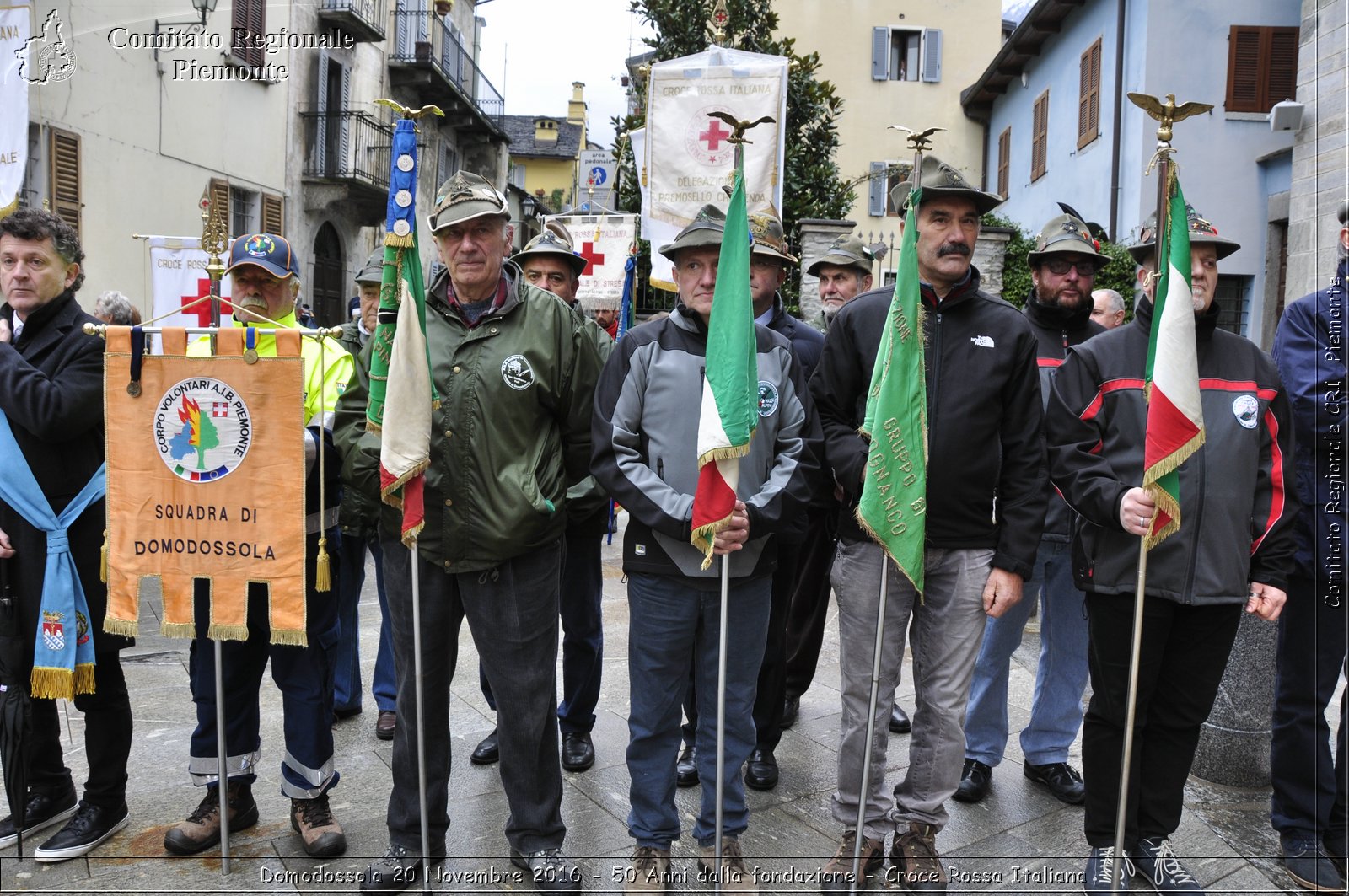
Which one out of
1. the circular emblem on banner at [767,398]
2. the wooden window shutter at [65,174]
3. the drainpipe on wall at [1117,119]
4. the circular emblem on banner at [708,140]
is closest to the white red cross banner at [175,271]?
the wooden window shutter at [65,174]

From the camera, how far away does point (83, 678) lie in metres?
3.83

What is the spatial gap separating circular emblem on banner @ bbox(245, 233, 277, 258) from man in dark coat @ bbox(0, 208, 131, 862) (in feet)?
2.12

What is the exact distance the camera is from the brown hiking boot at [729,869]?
3562mm

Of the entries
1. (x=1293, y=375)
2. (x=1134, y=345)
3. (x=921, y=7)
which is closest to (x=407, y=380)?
(x=1134, y=345)

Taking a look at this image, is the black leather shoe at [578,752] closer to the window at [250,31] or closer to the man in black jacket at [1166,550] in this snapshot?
the man in black jacket at [1166,550]

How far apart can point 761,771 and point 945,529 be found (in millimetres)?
1507

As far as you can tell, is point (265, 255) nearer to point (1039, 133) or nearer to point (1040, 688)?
point (1040, 688)

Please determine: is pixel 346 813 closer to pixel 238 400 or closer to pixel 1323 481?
pixel 238 400

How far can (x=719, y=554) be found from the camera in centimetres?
353

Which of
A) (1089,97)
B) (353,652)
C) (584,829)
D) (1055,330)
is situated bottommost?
(584,829)

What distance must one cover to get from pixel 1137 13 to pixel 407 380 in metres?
15.0

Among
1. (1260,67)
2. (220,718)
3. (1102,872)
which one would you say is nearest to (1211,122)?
(1260,67)

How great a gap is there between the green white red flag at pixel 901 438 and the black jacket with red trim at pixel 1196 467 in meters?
0.62

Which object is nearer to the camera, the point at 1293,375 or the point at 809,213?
the point at 1293,375
